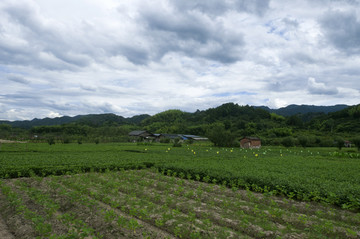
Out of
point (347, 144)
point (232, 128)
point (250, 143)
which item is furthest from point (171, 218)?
point (232, 128)

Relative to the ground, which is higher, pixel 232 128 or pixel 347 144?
pixel 232 128

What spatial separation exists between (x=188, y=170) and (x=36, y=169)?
12.0m

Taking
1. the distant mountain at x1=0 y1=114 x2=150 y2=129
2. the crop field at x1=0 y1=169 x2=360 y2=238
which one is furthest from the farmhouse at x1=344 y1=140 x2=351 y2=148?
the distant mountain at x1=0 y1=114 x2=150 y2=129

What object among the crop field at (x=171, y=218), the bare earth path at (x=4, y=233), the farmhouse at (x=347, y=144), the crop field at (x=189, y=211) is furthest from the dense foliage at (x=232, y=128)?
the bare earth path at (x=4, y=233)

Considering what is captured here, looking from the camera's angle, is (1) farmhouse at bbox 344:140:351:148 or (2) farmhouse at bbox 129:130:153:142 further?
(2) farmhouse at bbox 129:130:153:142

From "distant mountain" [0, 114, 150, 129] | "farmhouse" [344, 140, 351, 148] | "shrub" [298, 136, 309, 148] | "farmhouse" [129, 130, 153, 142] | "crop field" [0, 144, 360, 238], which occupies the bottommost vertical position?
"farmhouse" [344, 140, 351, 148]

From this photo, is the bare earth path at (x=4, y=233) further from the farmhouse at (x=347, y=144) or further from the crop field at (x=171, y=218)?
the farmhouse at (x=347, y=144)

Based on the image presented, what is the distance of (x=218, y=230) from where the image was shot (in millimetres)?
7020

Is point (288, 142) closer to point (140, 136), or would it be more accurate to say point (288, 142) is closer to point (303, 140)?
point (303, 140)

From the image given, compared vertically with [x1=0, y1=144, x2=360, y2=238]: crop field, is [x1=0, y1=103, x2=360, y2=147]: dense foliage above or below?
above

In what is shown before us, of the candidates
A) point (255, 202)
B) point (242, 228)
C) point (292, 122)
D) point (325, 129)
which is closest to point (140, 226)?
point (242, 228)

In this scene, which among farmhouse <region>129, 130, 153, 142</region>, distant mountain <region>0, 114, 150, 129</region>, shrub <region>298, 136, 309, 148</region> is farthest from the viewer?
distant mountain <region>0, 114, 150, 129</region>

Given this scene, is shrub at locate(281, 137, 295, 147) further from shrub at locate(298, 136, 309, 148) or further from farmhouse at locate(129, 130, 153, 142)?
farmhouse at locate(129, 130, 153, 142)

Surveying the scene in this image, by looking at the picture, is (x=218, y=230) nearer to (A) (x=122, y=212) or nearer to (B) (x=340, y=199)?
(A) (x=122, y=212)
